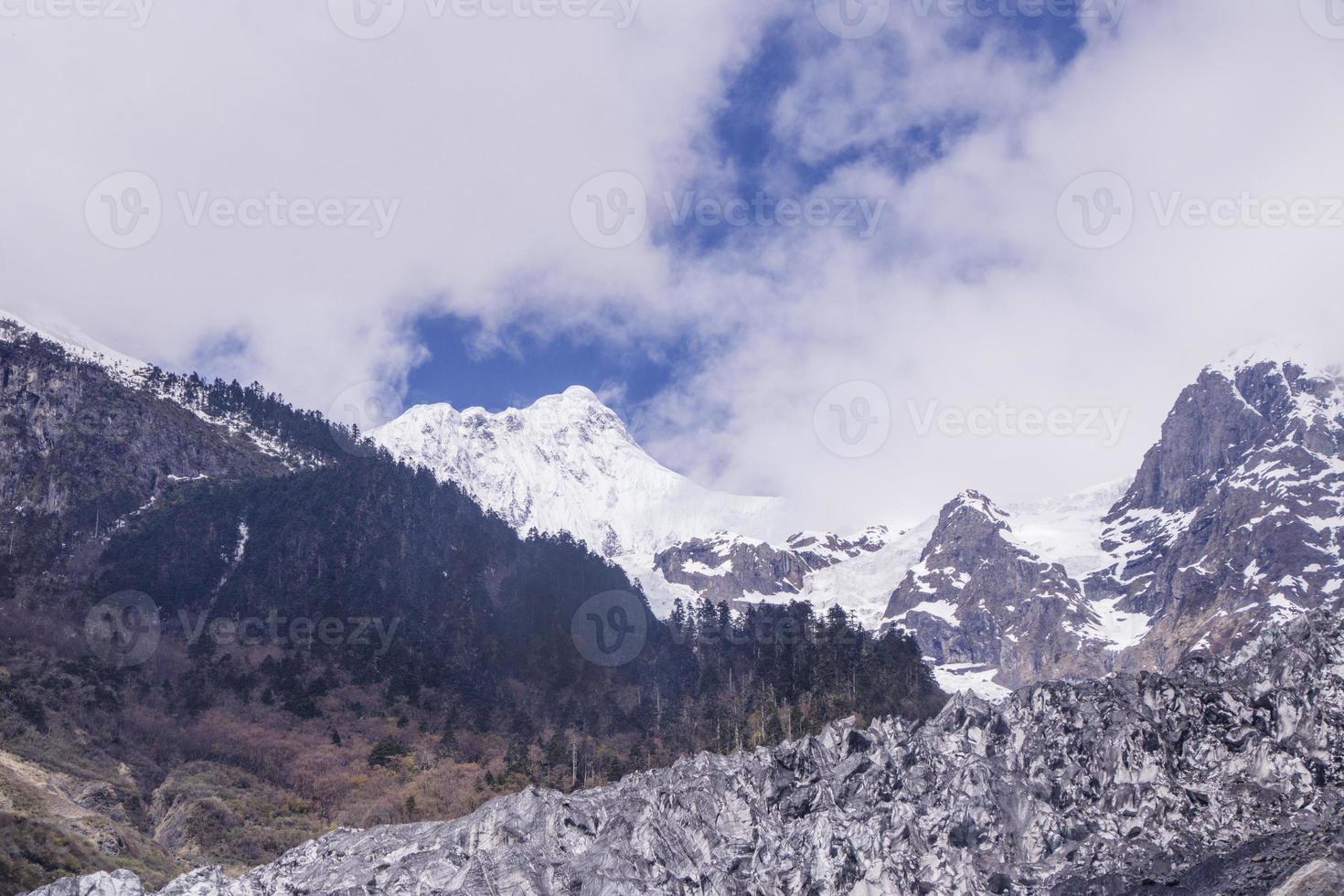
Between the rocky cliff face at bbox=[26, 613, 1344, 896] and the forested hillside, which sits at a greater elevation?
the forested hillside

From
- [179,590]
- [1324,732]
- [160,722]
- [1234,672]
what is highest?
[179,590]

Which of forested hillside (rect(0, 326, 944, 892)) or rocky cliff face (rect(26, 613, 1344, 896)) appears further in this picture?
forested hillside (rect(0, 326, 944, 892))

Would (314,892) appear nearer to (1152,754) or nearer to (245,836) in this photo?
(245,836)

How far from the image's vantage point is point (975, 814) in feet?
273

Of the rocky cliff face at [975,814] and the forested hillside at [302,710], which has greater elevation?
the forested hillside at [302,710]

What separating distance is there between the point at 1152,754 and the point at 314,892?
61667mm

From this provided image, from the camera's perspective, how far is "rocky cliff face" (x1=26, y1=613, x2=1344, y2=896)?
254 feet

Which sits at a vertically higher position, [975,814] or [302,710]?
[302,710]

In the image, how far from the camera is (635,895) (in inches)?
3125

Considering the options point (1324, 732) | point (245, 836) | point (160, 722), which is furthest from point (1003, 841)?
point (160, 722)

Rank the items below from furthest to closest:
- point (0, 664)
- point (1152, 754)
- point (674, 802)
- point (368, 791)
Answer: point (0, 664) < point (368, 791) < point (674, 802) < point (1152, 754)

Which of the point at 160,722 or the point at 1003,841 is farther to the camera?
the point at 160,722

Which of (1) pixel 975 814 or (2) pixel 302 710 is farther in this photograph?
(2) pixel 302 710

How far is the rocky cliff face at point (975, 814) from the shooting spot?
77.4 meters
